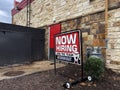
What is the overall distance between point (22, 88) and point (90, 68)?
2.13 metres

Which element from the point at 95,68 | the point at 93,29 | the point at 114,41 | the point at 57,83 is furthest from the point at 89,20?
the point at 57,83

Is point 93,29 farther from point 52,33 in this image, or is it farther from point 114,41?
point 52,33

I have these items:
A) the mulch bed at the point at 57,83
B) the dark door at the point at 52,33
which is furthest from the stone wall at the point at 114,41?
the dark door at the point at 52,33

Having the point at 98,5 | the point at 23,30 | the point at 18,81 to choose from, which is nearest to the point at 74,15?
the point at 98,5

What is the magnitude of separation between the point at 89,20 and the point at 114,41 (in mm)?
1671

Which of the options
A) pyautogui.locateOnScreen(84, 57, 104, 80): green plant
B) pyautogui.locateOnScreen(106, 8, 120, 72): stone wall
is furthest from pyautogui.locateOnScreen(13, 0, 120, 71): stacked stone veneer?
pyautogui.locateOnScreen(84, 57, 104, 80): green plant

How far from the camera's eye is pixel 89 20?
6.67 m

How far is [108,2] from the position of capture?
5.73 meters

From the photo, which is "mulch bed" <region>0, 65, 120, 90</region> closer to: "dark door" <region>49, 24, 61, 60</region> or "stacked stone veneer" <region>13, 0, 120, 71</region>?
"stacked stone veneer" <region>13, 0, 120, 71</region>

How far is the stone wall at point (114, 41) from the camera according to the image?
540 centimetres

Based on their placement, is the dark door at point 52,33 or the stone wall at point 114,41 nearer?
A: the stone wall at point 114,41

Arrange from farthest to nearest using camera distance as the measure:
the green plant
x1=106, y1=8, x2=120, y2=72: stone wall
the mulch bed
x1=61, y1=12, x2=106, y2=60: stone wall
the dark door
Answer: the dark door
x1=61, y1=12, x2=106, y2=60: stone wall
x1=106, y1=8, x2=120, y2=72: stone wall
the green plant
the mulch bed

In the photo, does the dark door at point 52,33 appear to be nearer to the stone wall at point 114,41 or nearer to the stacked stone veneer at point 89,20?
the stacked stone veneer at point 89,20

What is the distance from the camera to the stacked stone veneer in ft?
18.1
